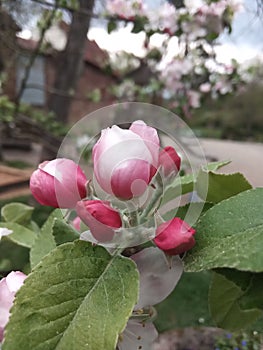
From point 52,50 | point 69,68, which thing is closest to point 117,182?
point 52,50

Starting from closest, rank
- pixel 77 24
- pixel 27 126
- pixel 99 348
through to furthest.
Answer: pixel 99 348
pixel 27 126
pixel 77 24

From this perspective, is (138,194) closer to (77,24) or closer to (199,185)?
(199,185)

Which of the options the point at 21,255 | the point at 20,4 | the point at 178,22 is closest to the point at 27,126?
the point at 20,4

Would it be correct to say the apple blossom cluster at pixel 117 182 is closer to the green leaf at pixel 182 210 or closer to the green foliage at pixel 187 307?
the green leaf at pixel 182 210

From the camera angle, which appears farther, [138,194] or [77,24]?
[77,24]

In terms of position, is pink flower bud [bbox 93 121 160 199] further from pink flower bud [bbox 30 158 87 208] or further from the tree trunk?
the tree trunk

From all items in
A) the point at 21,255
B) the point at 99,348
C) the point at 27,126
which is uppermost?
the point at 99,348
